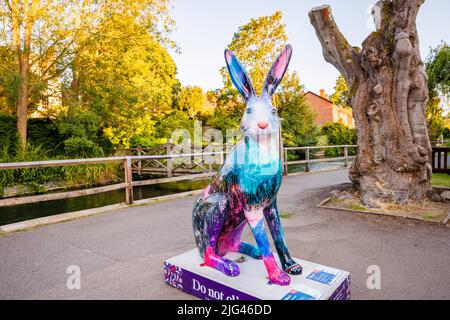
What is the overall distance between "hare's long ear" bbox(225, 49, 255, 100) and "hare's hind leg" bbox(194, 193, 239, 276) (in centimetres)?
A: 83

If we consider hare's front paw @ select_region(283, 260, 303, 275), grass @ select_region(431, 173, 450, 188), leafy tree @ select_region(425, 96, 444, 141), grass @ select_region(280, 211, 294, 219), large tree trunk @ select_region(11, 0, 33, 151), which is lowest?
grass @ select_region(280, 211, 294, 219)

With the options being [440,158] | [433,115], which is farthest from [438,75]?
[440,158]

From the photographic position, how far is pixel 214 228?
2391mm

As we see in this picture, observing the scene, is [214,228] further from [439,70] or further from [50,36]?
[439,70]

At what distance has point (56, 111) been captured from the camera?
13258mm

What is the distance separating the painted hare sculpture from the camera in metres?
2.19

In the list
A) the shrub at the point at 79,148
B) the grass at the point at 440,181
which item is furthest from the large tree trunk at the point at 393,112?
the shrub at the point at 79,148

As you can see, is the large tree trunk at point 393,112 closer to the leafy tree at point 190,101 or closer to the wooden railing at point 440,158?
the wooden railing at point 440,158

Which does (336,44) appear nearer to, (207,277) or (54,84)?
(207,277)

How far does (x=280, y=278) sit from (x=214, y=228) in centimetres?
62

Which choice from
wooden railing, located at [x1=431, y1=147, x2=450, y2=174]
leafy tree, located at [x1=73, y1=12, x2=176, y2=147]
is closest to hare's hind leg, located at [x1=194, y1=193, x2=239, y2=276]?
wooden railing, located at [x1=431, y1=147, x2=450, y2=174]

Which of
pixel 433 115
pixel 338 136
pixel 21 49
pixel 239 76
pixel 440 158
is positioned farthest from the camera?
pixel 338 136

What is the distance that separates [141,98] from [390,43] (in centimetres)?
1110

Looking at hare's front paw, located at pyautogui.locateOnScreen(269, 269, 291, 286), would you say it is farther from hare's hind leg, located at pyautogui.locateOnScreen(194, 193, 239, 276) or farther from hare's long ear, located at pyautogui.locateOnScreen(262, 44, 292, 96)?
hare's long ear, located at pyautogui.locateOnScreen(262, 44, 292, 96)
